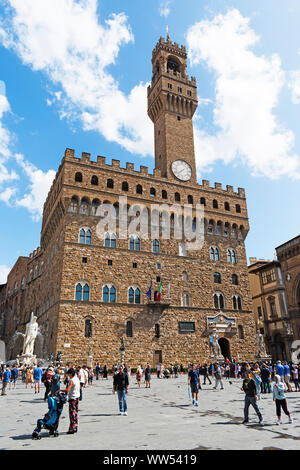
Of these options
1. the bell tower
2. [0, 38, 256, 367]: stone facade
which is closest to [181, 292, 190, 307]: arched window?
[0, 38, 256, 367]: stone facade

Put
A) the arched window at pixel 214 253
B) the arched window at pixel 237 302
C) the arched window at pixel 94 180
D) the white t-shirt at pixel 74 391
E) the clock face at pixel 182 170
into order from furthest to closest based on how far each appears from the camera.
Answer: the clock face at pixel 182 170
the arched window at pixel 214 253
the arched window at pixel 237 302
the arched window at pixel 94 180
the white t-shirt at pixel 74 391

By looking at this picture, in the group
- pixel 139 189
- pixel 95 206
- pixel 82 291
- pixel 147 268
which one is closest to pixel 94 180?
pixel 95 206

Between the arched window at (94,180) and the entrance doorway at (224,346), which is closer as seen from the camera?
the arched window at (94,180)

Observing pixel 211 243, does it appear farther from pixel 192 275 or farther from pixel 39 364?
pixel 39 364

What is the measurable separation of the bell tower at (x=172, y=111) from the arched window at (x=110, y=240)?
9.62 m

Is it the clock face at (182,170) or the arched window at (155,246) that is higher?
the clock face at (182,170)

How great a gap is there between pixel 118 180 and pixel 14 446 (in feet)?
94.1

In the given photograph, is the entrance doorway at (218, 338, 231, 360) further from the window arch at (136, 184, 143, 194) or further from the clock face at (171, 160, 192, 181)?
the clock face at (171, 160, 192, 181)

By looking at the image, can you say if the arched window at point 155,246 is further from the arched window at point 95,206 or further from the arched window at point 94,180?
the arched window at point 94,180

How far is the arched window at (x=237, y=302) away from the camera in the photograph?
120 feet

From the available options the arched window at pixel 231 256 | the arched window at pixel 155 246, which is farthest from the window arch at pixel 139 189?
the arched window at pixel 231 256

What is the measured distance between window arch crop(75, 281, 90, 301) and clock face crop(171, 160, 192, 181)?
16.0 m

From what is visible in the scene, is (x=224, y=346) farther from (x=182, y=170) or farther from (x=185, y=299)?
(x=182, y=170)

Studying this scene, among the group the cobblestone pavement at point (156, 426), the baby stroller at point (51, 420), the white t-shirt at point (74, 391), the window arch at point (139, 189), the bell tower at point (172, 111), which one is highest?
the bell tower at point (172, 111)
